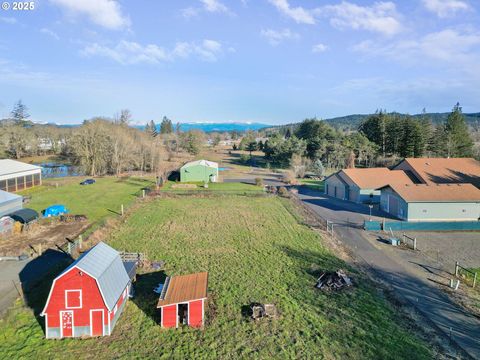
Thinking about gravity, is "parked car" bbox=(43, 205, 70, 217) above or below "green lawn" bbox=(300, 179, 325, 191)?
below

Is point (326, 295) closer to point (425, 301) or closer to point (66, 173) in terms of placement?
point (425, 301)

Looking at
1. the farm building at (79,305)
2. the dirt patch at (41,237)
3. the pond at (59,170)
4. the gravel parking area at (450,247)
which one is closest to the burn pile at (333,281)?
the gravel parking area at (450,247)

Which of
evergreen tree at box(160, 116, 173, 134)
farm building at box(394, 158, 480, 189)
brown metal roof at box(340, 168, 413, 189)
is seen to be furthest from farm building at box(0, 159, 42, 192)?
evergreen tree at box(160, 116, 173, 134)

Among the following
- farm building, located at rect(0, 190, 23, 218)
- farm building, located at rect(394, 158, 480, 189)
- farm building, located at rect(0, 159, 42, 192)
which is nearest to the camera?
farm building, located at rect(0, 190, 23, 218)

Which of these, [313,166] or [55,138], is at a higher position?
[55,138]

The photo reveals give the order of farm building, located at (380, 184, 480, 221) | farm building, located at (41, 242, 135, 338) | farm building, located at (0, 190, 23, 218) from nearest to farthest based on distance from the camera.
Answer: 1. farm building, located at (41, 242, 135, 338)
2. farm building, located at (0, 190, 23, 218)
3. farm building, located at (380, 184, 480, 221)

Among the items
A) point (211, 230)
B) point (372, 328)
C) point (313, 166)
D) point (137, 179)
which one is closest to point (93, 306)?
point (372, 328)

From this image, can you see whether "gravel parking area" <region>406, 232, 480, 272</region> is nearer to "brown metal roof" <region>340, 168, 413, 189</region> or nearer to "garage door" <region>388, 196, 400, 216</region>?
"garage door" <region>388, 196, 400, 216</region>
